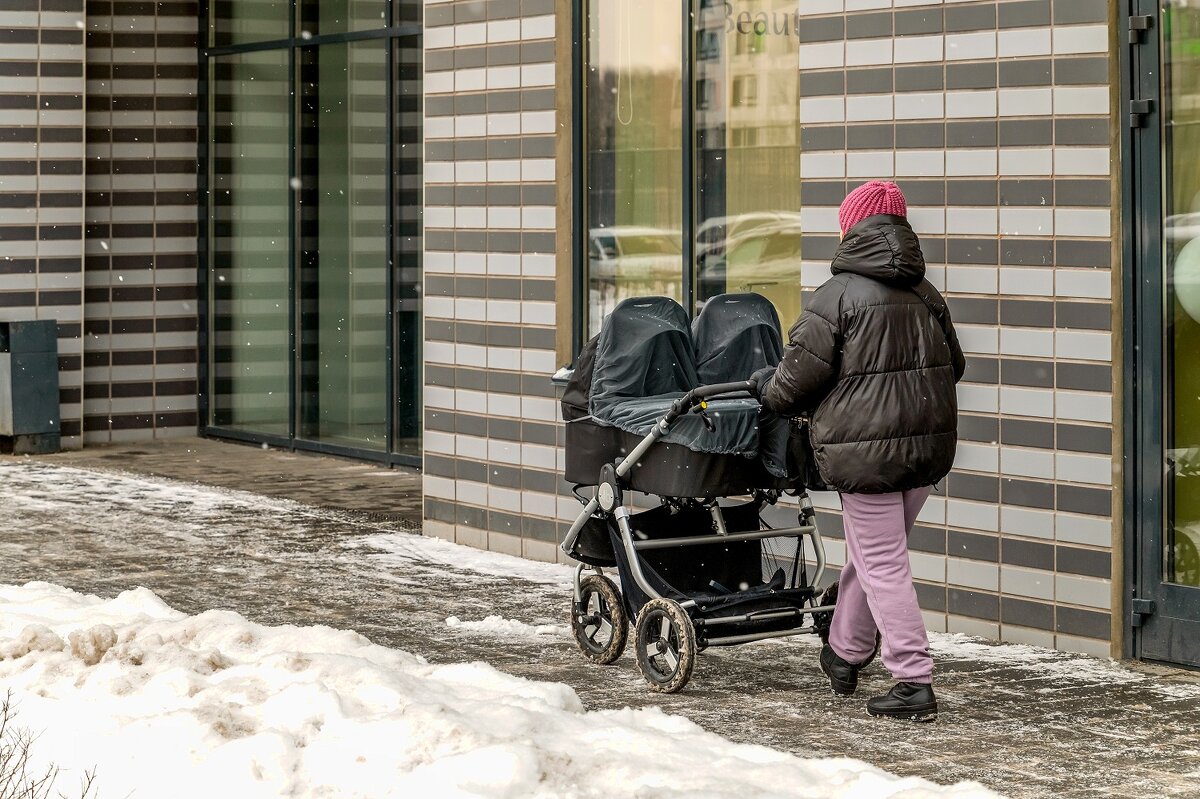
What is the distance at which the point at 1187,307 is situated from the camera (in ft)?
25.1

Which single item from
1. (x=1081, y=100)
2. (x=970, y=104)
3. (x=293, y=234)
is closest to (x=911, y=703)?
(x=1081, y=100)

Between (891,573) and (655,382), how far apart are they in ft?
4.52

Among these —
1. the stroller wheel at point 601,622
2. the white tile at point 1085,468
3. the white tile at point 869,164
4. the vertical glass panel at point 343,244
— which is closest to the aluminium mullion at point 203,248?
the vertical glass panel at point 343,244

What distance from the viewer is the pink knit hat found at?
6.93m

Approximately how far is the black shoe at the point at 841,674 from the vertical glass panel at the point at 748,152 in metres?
2.66

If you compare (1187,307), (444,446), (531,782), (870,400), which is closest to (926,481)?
(870,400)

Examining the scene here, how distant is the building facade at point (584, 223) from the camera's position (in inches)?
306

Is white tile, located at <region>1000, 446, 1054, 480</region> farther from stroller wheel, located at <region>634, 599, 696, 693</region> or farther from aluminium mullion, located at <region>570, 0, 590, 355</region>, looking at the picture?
aluminium mullion, located at <region>570, 0, 590, 355</region>

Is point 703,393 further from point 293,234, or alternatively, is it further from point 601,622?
point 293,234

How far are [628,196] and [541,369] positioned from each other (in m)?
1.08

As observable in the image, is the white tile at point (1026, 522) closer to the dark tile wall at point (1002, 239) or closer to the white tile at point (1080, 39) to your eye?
the dark tile wall at point (1002, 239)

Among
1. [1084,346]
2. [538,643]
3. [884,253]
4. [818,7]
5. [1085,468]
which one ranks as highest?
[818,7]

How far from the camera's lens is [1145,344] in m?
7.70

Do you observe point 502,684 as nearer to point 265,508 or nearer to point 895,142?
point 895,142
